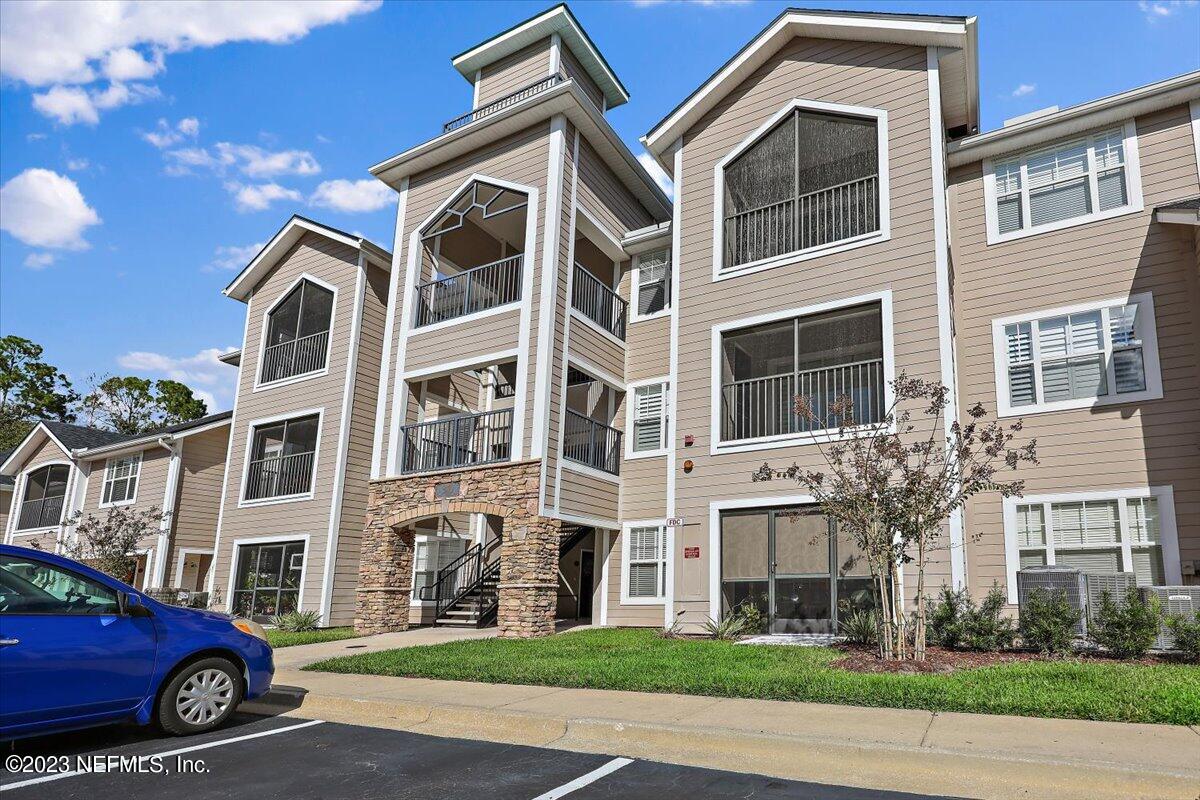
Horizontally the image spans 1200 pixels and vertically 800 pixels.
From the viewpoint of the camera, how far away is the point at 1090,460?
1237 centimetres

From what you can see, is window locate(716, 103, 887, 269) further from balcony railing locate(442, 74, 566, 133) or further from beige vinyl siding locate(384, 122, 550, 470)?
balcony railing locate(442, 74, 566, 133)

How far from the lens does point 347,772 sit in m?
5.93

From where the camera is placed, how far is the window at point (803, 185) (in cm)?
1430

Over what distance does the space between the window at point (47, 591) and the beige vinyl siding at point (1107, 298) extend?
37.2ft

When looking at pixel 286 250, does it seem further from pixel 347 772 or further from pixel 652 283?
pixel 347 772

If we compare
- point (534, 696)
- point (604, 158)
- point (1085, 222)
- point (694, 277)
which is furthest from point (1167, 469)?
point (604, 158)

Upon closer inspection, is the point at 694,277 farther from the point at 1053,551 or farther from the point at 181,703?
the point at 181,703

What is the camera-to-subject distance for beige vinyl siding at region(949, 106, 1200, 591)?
1182 cm

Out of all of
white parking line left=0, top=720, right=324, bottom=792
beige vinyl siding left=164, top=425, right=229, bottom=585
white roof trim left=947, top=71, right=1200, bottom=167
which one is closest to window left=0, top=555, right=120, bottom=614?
white parking line left=0, top=720, right=324, bottom=792

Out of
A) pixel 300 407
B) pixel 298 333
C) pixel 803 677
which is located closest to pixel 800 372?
pixel 803 677

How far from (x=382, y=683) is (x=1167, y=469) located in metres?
11.1

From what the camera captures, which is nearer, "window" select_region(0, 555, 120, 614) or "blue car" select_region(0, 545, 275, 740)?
"blue car" select_region(0, 545, 275, 740)

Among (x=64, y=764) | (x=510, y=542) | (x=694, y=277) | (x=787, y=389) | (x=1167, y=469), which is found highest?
(x=694, y=277)

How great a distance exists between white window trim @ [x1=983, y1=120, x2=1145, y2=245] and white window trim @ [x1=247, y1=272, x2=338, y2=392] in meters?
15.0
